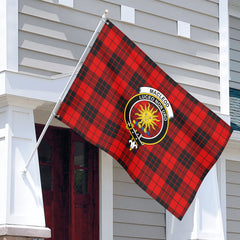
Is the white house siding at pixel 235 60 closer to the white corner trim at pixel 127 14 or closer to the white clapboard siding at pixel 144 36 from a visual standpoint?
the white clapboard siding at pixel 144 36

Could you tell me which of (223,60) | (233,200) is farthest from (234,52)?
(233,200)

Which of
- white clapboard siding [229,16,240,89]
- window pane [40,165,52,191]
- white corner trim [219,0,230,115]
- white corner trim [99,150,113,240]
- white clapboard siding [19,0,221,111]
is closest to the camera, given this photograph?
white clapboard siding [19,0,221,111]

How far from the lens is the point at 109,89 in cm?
820

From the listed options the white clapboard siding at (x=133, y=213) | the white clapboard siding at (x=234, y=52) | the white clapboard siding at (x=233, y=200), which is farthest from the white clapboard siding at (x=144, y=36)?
the white clapboard siding at (x=234, y=52)

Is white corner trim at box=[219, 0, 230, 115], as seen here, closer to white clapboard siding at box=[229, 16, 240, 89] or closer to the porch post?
white clapboard siding at box=[229, 16, 240, 89]

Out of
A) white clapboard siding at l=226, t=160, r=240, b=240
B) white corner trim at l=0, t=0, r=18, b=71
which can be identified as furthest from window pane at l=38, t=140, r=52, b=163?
white clapboard siding at l=226, t=160, r=240, b=240

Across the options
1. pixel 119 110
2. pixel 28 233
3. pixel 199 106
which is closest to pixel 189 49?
pixel 199 106

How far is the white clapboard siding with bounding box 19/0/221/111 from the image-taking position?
8752 millimetres

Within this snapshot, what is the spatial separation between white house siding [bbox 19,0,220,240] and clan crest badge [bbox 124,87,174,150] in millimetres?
1121

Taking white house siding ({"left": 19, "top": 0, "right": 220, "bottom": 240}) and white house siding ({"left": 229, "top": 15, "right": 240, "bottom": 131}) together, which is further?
white house siding ({"left": 229, "top": 15, "right": 240, "bottom": 131})

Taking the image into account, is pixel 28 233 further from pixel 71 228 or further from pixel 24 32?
pixel 24 32

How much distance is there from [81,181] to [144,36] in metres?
2.04

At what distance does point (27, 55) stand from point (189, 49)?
8.79 feet

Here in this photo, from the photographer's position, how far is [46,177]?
945 centimetres
